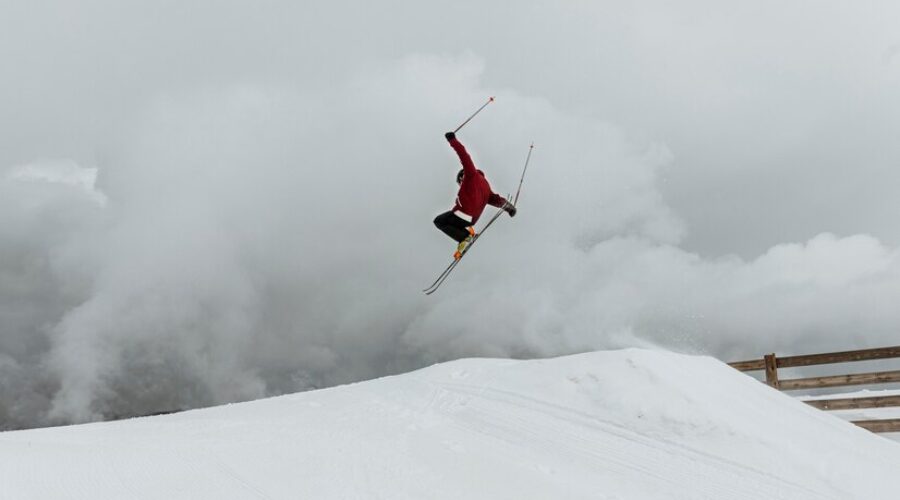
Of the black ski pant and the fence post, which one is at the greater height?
the black ski pant

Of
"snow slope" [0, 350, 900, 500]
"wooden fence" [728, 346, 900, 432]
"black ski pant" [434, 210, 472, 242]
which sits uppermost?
"black ski pant" [434, 210, 472, 242]

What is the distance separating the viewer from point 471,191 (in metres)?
8.73

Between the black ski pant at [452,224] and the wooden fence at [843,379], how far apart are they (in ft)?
24.7

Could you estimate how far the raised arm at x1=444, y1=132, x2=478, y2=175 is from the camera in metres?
7.73

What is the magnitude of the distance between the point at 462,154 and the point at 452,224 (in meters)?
1.55

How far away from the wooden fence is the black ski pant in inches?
296

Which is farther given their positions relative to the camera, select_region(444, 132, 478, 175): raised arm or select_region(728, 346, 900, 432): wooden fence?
select_region(728, 346, 900, 432): wooden fence

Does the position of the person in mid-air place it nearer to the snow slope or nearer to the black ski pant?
the black ski pant

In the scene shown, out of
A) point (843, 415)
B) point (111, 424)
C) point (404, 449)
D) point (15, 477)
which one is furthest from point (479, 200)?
point (843, 415)

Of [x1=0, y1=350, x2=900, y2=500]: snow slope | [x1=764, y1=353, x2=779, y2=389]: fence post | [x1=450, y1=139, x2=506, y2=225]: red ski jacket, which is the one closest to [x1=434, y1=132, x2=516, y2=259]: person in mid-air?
[x1=450, y1=139, x2=506, y2=225]: red ski jacket

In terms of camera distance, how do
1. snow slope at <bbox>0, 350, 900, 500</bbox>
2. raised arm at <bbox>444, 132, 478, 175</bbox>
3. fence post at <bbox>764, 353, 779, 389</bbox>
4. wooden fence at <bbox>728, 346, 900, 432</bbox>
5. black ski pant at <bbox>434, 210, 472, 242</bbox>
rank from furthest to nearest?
fence post at <bbox>764, 353, 779, 389</bbox>, wooden fence at <bbox>728, 346, 900, 432</bbox>, black ski pant at <bbox>434, 210, 472, 242</bbox>, raised arm at <bbox>444, 132, 478, 175</bbox>, snow slope at <bbox>0, 350, 900, 500</bbox>

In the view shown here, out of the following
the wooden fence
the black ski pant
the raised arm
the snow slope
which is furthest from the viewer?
the wooden fence

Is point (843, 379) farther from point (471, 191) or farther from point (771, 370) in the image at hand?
point (471, 191)

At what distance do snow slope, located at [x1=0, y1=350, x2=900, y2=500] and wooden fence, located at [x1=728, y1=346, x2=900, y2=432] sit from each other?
8.40ft
